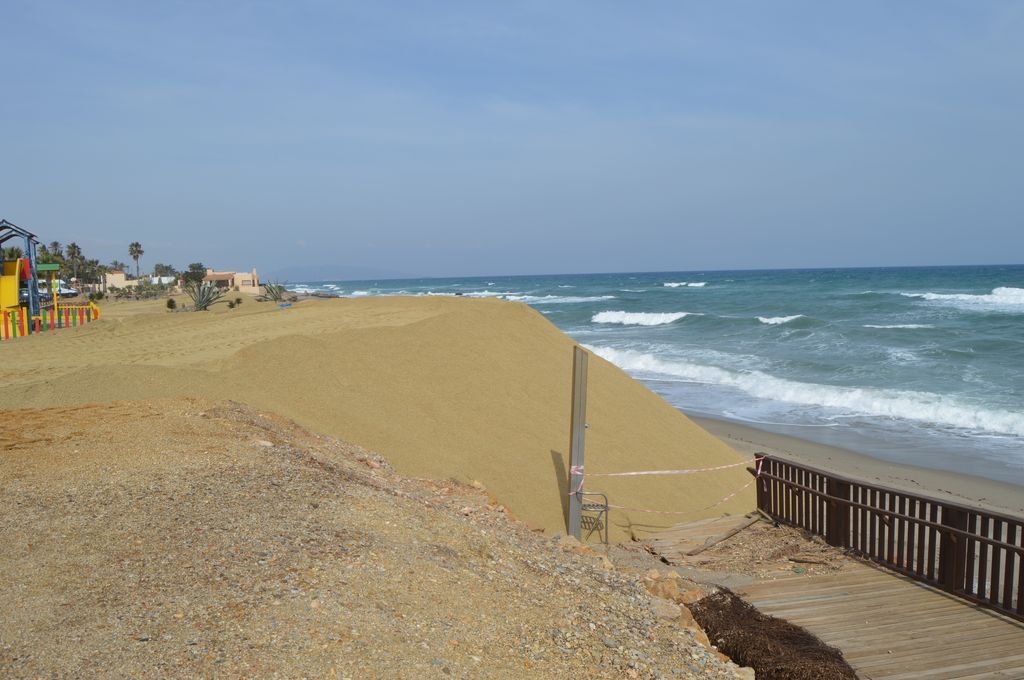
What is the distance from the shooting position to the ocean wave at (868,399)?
1698cm

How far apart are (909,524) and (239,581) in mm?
5604

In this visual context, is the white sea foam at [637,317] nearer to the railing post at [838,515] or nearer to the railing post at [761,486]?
the railing post at [761,486]

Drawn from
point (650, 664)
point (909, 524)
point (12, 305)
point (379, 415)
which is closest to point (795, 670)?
point (650, 664)

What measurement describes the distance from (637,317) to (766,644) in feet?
149

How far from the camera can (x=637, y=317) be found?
50250mm

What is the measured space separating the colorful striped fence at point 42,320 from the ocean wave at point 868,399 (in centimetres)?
1698

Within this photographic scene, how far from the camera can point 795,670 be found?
5031 mm

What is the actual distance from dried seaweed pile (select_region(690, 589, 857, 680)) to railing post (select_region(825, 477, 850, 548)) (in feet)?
7.08

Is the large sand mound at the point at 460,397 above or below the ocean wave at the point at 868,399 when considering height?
above

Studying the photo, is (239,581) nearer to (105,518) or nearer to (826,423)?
(105,518)

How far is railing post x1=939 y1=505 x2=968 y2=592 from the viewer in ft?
20.9

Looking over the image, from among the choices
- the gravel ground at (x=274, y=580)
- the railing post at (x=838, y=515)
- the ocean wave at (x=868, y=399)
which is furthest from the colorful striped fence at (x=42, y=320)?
the railing post at (x=838, y=515)

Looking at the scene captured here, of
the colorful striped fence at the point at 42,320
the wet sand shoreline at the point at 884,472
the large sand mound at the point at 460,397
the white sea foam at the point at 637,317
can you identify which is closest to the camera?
the large sand mound at the point at 460,397

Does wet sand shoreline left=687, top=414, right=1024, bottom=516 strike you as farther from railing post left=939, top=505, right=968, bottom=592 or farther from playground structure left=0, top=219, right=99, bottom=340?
playground structure left=0, top=219, right=99, bottom=340
